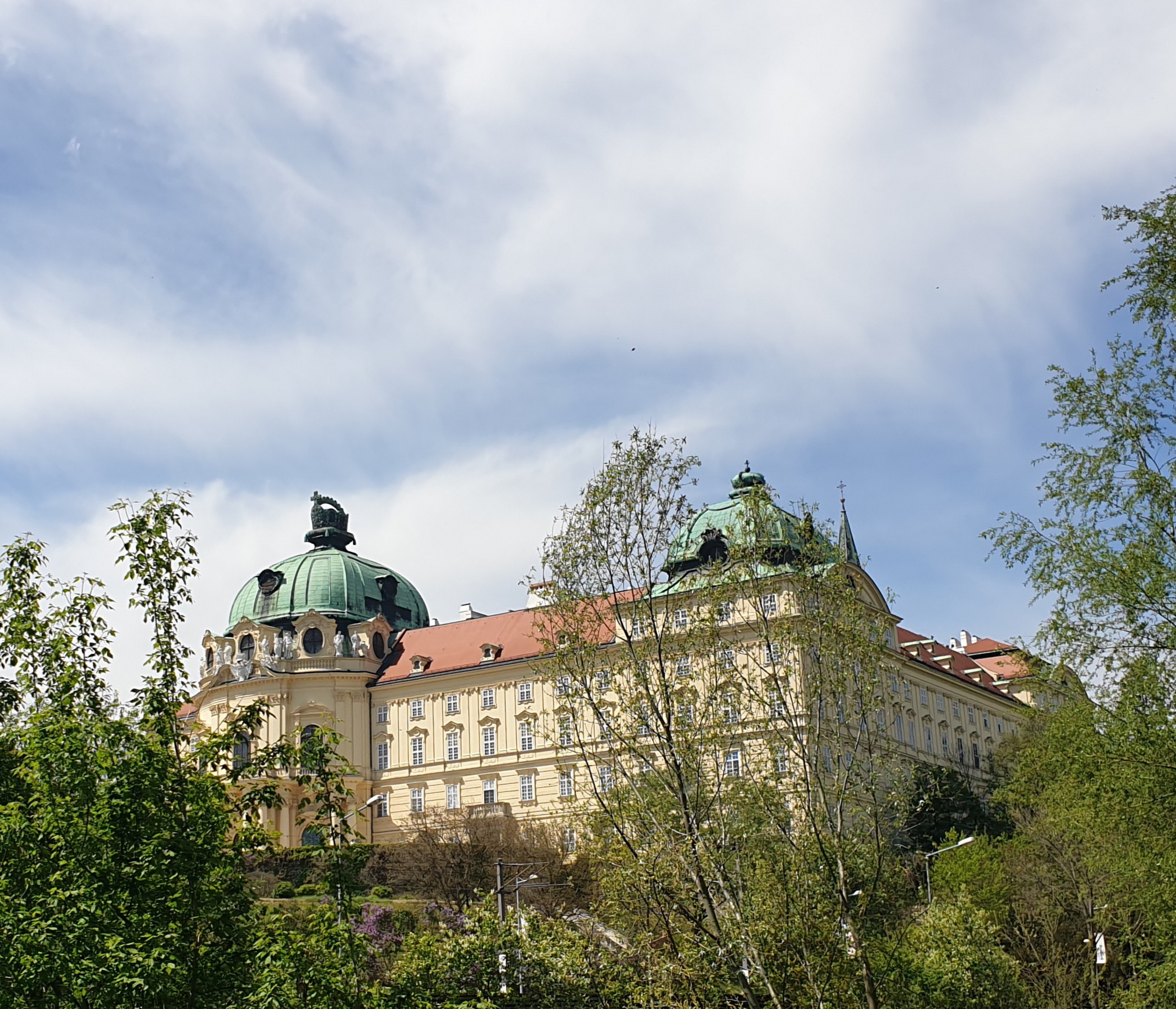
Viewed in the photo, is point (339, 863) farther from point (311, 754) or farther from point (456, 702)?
point (456, 702)

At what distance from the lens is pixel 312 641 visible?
91000 millimetres

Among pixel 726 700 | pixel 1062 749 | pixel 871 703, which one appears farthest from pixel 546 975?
pixel 1062 749

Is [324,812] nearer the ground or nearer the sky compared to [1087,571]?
nearer the ground

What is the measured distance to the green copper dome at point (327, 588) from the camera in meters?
92.6

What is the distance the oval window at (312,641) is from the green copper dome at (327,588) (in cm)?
129

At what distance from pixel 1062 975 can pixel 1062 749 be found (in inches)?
746

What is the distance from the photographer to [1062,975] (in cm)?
3894

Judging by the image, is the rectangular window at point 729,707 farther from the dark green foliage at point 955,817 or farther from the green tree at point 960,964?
the dark green foliage at point 955,817

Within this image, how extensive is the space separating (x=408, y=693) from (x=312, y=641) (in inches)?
271

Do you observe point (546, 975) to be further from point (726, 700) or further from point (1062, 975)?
point (1062, 975)

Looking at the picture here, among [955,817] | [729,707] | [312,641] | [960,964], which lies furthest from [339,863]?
[312,641]

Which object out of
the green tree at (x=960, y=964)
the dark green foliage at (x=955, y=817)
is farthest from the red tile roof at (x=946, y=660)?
the green tree at (x=960, y=964)

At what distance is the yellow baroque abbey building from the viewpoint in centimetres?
8619

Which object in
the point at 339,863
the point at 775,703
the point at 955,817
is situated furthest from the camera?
the point at 955,817
